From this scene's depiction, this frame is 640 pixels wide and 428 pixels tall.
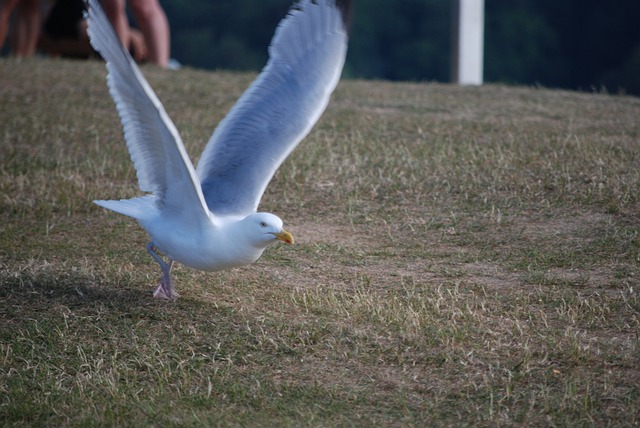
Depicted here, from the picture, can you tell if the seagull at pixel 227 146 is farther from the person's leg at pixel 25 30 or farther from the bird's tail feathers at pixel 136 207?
the person's leg at pixel 25 30

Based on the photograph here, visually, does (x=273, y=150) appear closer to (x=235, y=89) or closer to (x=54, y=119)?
(x=54, y=119)

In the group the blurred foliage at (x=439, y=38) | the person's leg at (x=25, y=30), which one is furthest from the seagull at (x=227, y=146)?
the blurred foliage at (x=439, y=38)

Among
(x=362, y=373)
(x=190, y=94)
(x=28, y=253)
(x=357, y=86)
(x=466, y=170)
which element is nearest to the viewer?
(x=362, y=373)

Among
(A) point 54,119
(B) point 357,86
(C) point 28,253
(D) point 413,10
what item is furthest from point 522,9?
(C) point 28,253

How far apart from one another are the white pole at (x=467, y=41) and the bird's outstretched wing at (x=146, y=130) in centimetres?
676

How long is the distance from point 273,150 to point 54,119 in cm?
374

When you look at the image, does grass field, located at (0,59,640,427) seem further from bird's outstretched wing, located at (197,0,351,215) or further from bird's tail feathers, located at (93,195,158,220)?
bird's outstretched wing, located at (197,0,351,215)

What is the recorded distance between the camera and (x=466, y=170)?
20.4 ft

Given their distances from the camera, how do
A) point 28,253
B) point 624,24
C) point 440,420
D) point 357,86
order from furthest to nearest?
point 624,24 < point 357,86 < point 28,253 < point 440,420

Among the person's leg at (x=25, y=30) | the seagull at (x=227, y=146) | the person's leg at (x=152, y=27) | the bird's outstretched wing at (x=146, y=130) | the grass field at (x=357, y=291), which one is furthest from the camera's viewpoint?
the person's leg at (x=25, y=30)

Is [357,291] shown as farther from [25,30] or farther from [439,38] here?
[439,38]

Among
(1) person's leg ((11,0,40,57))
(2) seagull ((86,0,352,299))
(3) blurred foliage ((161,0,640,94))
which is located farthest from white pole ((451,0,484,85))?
(3) blurred foliage ((161,0,640,94))

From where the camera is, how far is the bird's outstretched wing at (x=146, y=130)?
3859 millimetres

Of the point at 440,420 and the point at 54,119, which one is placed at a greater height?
the point at 54,119
